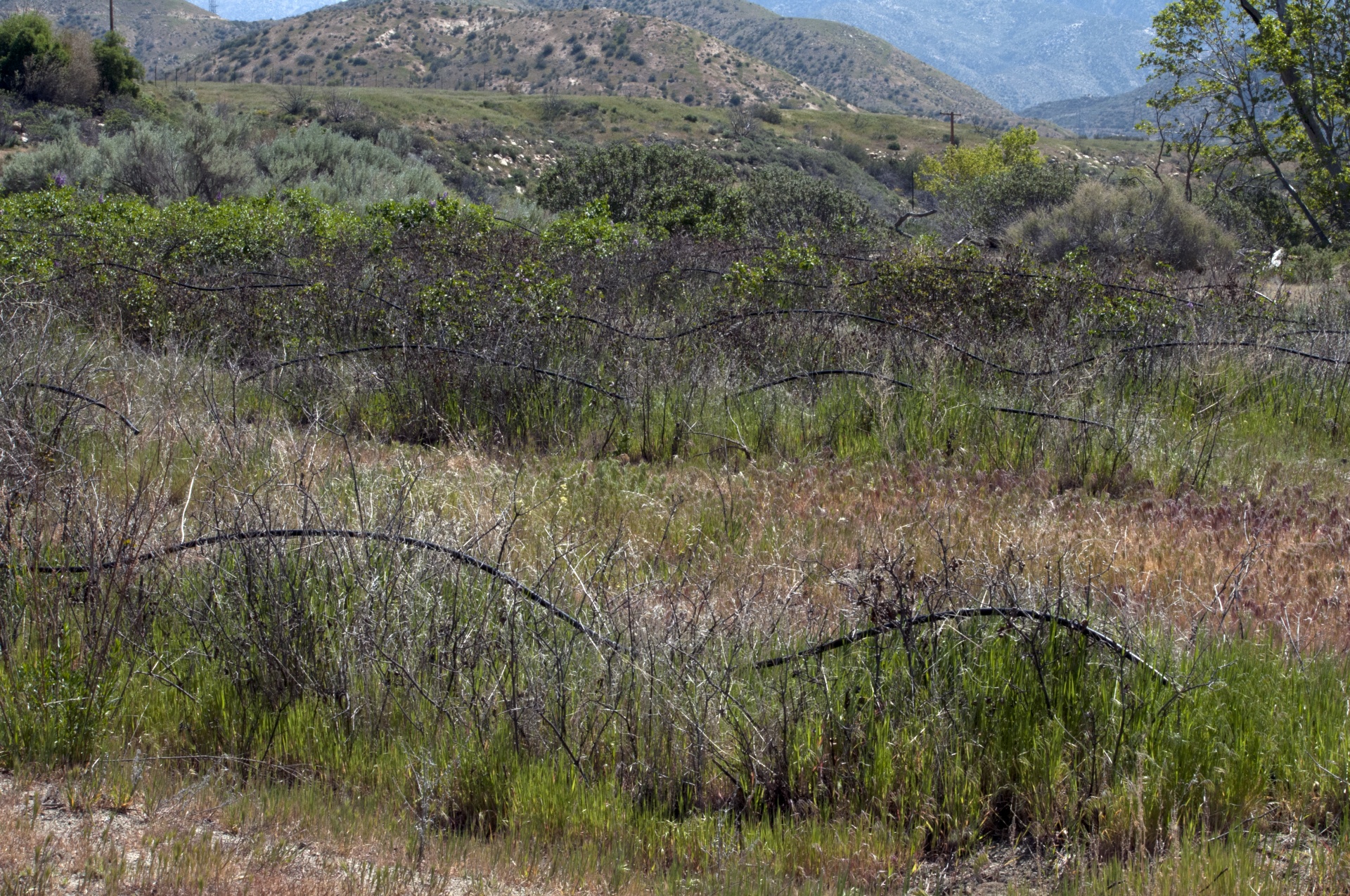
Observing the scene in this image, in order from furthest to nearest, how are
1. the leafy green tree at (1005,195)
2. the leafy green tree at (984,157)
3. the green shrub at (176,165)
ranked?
the leafy green tree at (984,157) → the leafy green tree at (1005,195) → the green shrub at (176,165)

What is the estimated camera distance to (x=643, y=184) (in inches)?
835

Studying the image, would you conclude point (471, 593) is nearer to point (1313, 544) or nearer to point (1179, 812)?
point (1179, 812)

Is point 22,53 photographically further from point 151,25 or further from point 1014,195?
point 151,25

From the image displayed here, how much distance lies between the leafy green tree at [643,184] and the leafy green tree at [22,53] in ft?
91.5

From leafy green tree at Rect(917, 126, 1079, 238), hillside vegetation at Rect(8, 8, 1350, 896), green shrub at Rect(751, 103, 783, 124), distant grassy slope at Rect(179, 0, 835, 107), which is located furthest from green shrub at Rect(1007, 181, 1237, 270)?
distant grassy slope at Rect(179, 0, 835, 107)

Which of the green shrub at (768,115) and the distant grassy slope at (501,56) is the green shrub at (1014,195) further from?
the distant grassy slope at (501,56)

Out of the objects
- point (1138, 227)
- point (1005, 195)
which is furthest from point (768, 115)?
point (1138, 227)

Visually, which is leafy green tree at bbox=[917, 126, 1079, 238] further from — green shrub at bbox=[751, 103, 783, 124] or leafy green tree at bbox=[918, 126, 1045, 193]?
green shrub at bbox=[751, 103, 783, 124]

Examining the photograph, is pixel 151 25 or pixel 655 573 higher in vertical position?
pixel 151 25

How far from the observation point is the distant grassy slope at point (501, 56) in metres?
112

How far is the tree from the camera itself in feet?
66.1

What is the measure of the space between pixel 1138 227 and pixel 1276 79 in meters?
5.42

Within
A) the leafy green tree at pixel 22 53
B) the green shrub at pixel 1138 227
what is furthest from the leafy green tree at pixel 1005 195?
the leafy green tree at pixel 22 53

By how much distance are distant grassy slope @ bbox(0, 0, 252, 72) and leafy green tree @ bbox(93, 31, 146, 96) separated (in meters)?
135
